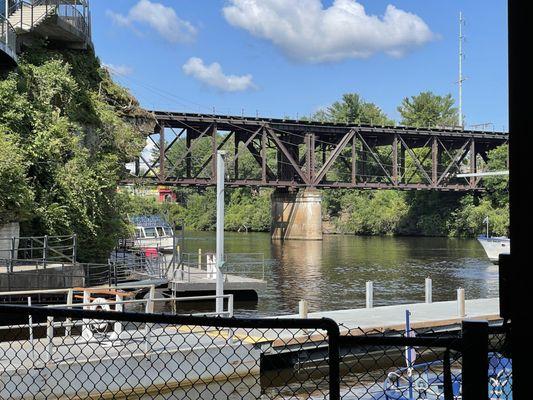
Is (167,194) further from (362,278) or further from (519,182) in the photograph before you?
(519,182)

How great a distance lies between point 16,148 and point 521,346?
2383 centimetres

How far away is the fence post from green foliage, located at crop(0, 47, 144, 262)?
71.9ft

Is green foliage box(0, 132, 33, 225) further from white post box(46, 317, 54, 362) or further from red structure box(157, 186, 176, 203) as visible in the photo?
red structure box(157, 186, 176, 203)

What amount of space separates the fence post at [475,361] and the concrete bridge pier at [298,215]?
292 feet

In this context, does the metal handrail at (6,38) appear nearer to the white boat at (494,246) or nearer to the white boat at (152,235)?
the white boat at (152,235)

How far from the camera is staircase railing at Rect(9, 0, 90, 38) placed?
30.9 m

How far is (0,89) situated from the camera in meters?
26.0

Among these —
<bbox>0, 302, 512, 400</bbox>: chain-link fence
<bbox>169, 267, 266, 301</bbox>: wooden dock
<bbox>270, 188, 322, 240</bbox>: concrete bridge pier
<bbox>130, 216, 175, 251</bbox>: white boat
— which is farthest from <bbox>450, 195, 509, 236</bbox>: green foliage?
<bbox>0, 302, 512, 400</bbox>: chain-link fence

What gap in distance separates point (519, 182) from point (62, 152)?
27242 millimetres

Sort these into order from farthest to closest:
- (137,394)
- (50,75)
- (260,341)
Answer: (50,75)
(260,341)
(137,394)

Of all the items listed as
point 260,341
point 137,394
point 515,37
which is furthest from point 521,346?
point 260,341

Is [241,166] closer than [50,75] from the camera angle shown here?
No

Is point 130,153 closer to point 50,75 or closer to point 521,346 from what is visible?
point 50,75

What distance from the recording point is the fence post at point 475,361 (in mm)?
3906
